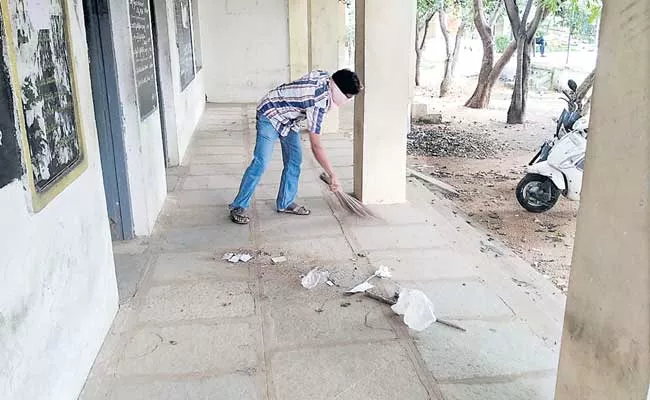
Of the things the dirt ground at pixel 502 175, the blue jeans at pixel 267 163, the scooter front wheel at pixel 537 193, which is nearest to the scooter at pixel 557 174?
the scooter front wheel at pixel 537 193

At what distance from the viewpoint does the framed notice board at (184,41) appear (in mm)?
6983

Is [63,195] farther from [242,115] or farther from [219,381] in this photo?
[242,115]

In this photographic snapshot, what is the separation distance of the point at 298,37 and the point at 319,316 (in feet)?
28.1

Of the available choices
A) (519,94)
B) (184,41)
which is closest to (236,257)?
(184,41)

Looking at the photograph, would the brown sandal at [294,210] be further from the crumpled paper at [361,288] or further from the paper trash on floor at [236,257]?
the crumpled paper at [361,288]

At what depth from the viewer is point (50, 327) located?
6.68ft

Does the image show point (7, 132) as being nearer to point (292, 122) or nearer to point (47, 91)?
point (47, 91)

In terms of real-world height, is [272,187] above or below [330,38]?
below

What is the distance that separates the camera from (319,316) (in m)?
3.03

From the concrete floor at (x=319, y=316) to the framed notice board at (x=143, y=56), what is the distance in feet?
3.05

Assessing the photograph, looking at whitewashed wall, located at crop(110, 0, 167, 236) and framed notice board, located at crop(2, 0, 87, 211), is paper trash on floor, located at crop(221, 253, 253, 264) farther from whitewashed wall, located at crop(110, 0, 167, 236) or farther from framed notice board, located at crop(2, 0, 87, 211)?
framed notice board, located at crop(2, 0, 87, 211)

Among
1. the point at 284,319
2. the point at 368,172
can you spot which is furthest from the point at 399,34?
the point at 284,319

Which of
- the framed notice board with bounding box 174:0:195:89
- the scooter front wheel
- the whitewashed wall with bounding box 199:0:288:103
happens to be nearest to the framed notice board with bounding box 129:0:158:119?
the framed notice board with bounding box 174:0:195:89

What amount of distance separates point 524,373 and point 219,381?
1349 mm
